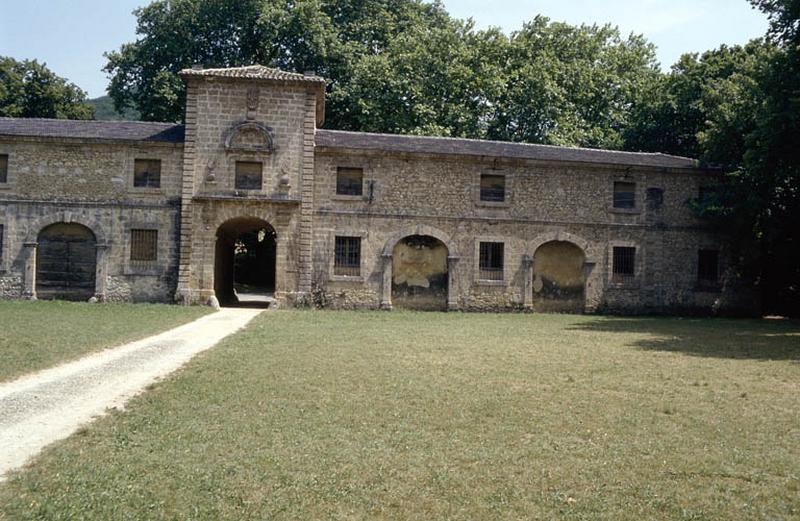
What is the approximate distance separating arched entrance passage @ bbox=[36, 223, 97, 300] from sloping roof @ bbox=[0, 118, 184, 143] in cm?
321

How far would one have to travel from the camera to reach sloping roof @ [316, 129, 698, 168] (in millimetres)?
24188

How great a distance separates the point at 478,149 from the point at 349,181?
201 inches

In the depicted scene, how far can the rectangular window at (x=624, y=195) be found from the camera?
83.9 ft

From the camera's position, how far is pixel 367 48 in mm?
38656

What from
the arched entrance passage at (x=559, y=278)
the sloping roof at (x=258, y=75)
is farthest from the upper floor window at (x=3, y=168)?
the arched entrance passage at (x=559, y=278)

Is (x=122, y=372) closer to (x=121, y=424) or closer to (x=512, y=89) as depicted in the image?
(x=121, y=424)

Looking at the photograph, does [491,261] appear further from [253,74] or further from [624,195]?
[253,74]

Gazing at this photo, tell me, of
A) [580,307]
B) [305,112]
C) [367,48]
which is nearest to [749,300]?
[580,307]

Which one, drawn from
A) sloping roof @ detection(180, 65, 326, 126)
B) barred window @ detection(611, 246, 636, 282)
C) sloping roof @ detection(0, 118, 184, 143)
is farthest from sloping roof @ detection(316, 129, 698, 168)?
sloping roof @ detection(0, 118, 184, 143)

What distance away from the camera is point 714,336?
54.7 ft

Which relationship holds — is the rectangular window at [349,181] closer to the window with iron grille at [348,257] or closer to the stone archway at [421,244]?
the window with iron grille at [348,257]

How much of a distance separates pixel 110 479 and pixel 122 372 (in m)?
4.90

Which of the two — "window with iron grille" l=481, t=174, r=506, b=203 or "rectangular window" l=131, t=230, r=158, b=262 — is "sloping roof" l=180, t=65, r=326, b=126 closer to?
"rectangular window" l=131, t=230, r=158, b=262

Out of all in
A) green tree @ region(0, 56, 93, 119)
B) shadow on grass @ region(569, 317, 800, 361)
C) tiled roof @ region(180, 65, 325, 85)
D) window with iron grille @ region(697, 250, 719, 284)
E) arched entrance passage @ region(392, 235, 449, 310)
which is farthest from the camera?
green tree @ region(0, 56, 93, 119)
